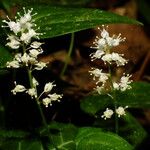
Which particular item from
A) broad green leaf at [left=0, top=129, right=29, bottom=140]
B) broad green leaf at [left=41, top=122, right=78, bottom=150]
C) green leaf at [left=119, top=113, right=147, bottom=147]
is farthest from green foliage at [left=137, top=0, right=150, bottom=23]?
broad green leaf at [left=0, top=129, right=29, bottom=140]

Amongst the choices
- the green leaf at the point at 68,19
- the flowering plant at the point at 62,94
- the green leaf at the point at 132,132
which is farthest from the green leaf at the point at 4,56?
the green leaf at the point at 132,132

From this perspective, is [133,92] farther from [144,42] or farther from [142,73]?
[144,42]

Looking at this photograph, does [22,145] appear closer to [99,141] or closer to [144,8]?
[99,141]

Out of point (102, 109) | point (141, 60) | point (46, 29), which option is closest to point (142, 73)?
point (141, 60)

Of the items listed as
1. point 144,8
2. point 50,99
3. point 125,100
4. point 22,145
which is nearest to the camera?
point 50,99

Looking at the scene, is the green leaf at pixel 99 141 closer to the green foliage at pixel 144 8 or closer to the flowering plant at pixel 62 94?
the flowering plant at pixel 62 94

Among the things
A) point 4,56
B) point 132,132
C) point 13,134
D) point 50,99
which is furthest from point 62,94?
point 132,132

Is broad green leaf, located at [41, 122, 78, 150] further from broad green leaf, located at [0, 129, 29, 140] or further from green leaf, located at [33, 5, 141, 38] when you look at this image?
green leaf, located at [33, 5, 141, 38]
